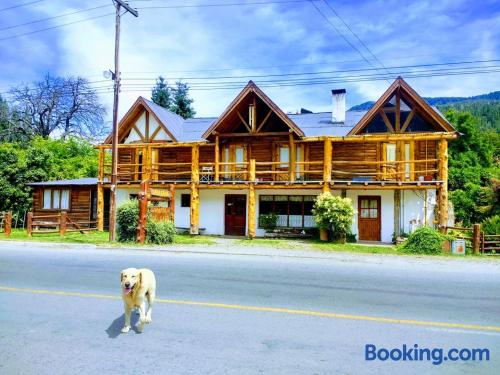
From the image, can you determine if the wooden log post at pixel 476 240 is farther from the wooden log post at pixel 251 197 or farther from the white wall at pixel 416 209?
the wooden log post at pixel 251 197

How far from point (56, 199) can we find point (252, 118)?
1516 cm

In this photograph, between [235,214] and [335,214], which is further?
[235,214]

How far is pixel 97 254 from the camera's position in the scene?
1466 centimetres

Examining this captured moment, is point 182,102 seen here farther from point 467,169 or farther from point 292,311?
point 292,311

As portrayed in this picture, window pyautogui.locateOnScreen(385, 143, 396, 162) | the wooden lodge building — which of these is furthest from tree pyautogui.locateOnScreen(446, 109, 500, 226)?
the wooden lodge building

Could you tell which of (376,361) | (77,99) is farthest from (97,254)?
(77,99)

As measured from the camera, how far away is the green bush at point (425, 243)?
53.2 feet

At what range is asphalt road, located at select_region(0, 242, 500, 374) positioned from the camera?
15.1 ft

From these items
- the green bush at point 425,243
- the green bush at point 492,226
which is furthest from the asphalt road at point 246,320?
the green bush at point 492,226

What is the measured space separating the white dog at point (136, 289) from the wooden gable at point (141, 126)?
21.1 meters

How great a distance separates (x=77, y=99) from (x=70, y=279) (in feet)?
144

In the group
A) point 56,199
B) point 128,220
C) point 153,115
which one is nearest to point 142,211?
point 128,220

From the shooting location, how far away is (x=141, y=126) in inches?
1081

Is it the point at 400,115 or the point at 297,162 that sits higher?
the point at 400,115
